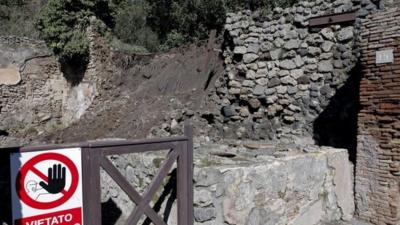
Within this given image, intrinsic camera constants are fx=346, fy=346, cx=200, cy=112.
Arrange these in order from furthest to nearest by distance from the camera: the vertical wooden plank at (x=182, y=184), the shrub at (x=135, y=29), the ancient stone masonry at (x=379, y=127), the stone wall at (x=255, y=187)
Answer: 1. the shrub at (x=135, y=29)
2. the ancient stone masonry at (x=379, y=127)
3. the stone wall at (x=255, y=187)
4. the vertical wooden plank at (x=182, y=184)

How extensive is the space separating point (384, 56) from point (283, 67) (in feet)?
8.20

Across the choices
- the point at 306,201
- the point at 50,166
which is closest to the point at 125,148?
the point at 50,166

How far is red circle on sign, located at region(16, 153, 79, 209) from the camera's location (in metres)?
2.09

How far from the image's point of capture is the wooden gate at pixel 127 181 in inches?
93.5

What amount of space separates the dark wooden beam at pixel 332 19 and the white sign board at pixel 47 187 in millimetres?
5306

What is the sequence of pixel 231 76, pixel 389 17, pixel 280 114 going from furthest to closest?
pixel 231 76 < pixel 280 114 < pixel 389 17

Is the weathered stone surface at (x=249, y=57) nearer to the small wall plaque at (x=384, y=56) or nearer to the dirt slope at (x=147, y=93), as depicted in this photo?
the dirt slope at (x=147, y=93)

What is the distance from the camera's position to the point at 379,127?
4336mm

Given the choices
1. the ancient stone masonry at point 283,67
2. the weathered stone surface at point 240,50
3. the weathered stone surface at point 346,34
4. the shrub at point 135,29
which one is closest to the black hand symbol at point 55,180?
the ancient stone masonry at point 283,67

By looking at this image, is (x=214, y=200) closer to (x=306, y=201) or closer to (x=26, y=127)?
(x=306, y=201)

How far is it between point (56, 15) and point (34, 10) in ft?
30.4

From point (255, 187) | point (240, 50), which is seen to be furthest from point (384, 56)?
point (240, 50)

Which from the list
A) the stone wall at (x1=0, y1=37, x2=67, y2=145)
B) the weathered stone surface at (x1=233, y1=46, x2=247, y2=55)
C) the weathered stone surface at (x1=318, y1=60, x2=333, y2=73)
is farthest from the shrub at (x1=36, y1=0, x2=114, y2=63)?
the weathered stone surface at (x1=318, y1=60, x2=333, y2=73)

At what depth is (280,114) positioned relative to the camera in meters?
6.68
